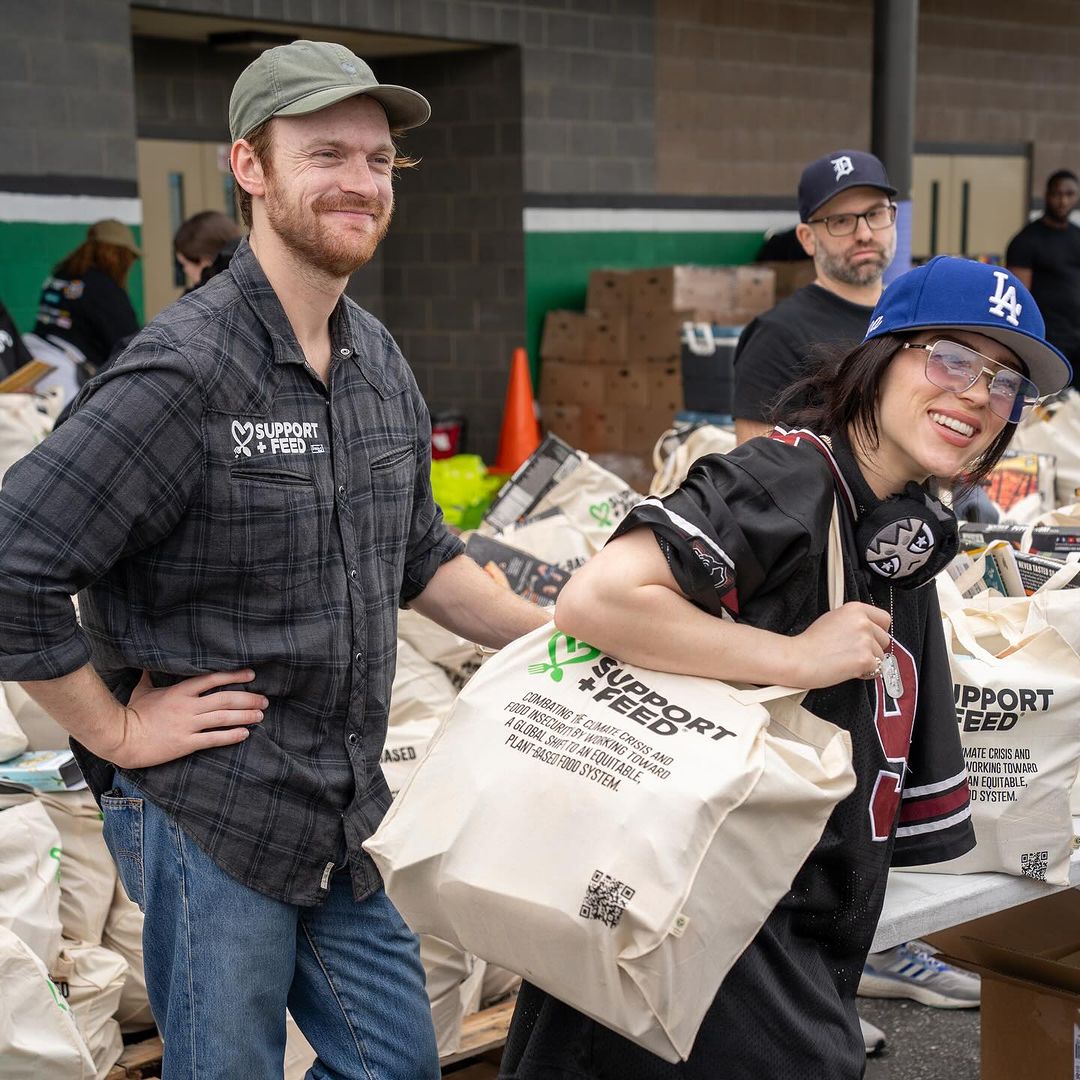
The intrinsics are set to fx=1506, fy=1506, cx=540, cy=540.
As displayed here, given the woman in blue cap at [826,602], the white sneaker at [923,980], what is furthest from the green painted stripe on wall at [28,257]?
the woman in blue cap at [826,602]

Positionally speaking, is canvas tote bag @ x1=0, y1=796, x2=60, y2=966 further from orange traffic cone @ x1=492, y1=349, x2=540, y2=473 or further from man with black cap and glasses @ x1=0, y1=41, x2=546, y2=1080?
orange traffic cone @ x1=492, y1=349, x2=540, y2=473

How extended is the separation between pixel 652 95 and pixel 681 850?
9.58 m

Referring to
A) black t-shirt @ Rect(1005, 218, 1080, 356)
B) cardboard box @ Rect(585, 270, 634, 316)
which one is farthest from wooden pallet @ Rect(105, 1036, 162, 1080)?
black t-shirt @ Rect(1005, 218, 1080, 356)

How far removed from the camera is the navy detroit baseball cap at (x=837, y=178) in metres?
4.41

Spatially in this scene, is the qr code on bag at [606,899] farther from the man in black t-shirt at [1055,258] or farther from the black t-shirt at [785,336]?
the man in black t-shirt at [1055,258]

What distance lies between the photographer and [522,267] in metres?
10.2

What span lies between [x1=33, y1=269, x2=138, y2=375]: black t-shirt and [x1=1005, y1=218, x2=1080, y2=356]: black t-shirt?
20.1 ft

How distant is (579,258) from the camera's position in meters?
10.5

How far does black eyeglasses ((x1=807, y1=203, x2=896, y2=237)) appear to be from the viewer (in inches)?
173

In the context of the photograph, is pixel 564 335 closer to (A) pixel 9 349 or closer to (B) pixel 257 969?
(A) pixel 9 349

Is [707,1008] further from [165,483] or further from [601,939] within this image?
[165,483]

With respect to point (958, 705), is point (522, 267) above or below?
above

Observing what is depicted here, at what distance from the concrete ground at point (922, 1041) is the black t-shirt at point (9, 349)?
4.34m

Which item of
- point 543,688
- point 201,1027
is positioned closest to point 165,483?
point 543,688
